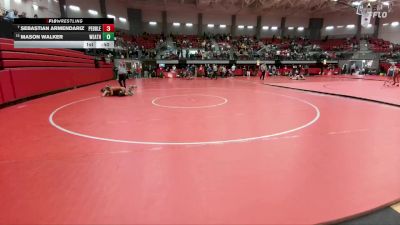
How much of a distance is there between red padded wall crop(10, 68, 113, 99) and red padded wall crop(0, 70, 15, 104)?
9.7 inches

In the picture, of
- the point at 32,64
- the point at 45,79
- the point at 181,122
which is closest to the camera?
the point at 181,122

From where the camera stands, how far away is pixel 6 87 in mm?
8086

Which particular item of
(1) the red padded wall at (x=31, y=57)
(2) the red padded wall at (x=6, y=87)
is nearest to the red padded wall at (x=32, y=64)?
(1) the red padded wall at (x=31, y=57)

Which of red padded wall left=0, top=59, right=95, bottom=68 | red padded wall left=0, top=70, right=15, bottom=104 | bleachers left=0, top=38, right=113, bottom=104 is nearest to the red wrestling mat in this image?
red padded wall left=0, top=70, right=15, bottom=104

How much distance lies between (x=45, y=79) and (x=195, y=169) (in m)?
10.3

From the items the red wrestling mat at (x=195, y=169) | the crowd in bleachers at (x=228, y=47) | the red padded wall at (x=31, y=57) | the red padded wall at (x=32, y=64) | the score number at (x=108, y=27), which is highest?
the crowd in bleachers at (x=228, y=47)

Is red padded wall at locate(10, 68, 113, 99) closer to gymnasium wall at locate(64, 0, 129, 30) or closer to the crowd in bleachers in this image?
the crowd in bleachers

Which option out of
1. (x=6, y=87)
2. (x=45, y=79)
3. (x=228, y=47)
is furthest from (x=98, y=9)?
(x=6, y=87)

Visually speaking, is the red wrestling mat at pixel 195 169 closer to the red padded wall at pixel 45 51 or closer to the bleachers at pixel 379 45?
the red padded wall at pixel 45 51

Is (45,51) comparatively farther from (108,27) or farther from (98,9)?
(98,9)

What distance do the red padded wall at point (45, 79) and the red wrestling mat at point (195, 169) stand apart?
3.30m

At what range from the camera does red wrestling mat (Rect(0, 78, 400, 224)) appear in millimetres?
2404

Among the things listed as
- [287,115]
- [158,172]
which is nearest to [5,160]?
[158,172]

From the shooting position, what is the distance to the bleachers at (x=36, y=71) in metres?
8.48
